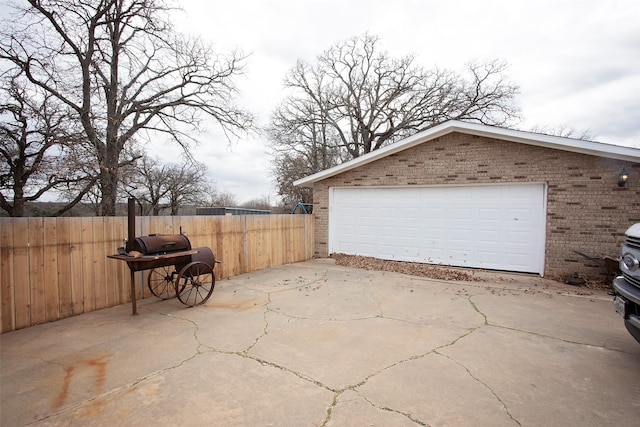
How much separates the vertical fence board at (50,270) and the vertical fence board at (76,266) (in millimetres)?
184

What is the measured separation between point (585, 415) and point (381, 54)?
76.1ft

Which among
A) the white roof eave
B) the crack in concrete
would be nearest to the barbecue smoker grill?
the crack in concrete

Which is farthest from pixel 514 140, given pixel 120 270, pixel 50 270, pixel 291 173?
pixel 291 173

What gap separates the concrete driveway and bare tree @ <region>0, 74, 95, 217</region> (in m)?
5.32

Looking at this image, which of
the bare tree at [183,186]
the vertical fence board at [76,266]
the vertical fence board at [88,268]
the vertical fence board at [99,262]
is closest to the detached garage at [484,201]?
the vertical fence board at [99,262]

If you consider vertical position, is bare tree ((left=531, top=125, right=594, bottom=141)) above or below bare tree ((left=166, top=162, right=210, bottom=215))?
above

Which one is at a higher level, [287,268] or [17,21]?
[17,21]

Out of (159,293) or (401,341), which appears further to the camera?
(159,293)

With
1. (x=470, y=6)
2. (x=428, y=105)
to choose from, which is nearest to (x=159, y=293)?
(x=470, y=6)

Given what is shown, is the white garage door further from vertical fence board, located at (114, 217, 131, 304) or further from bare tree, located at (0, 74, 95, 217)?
bare tree, located at (0, 74, 95, 217)

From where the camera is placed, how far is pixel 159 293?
5.82 m

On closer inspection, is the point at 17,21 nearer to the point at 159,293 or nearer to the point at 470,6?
the point at 159,293

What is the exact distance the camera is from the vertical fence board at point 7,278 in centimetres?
395

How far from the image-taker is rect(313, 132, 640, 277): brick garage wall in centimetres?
688
